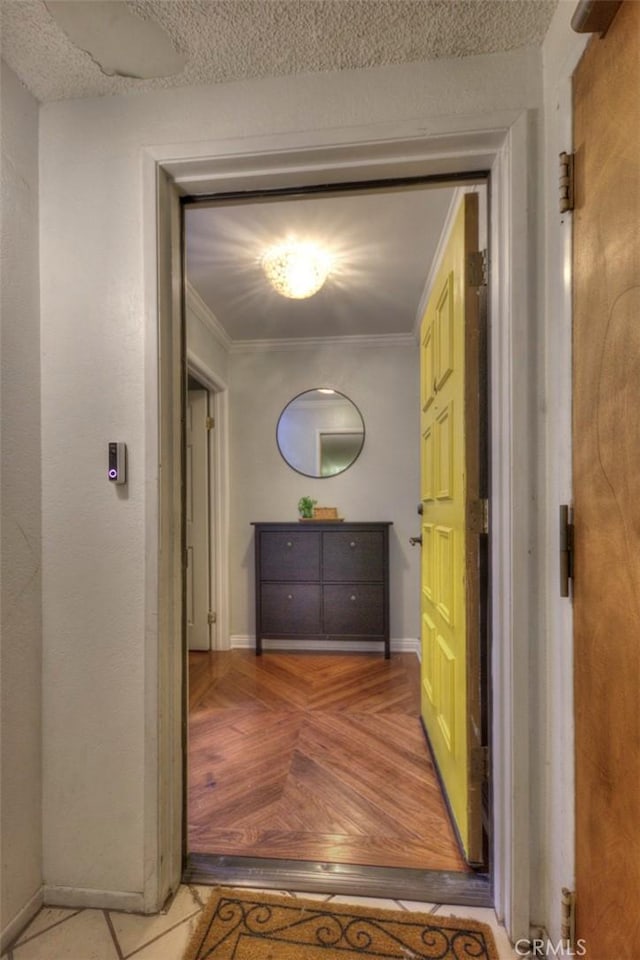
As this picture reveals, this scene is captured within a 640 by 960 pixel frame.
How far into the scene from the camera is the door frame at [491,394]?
40.7 inches

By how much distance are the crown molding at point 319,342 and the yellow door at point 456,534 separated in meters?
1.49

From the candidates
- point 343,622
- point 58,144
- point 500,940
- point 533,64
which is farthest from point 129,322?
point 343,622

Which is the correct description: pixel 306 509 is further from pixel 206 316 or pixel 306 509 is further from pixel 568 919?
pixel 568 919

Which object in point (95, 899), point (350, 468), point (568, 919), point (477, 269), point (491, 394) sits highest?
point (477, 269)

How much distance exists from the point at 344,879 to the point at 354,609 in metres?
1.83

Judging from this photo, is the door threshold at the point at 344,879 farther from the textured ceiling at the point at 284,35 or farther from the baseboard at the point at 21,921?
the textured ceiling at the point at 284,35

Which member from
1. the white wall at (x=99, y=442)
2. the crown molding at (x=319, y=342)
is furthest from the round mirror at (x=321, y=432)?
the white wall at (x=99, y=442)

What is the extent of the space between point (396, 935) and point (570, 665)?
0.80 m

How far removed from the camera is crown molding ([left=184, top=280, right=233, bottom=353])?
101 inches

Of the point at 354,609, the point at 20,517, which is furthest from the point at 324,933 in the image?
the point at 354,609

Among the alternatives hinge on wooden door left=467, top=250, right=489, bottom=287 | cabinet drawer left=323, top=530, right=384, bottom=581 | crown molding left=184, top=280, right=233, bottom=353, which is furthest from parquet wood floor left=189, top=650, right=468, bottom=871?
crown molding left=184, top=280, right=233, bottom=353

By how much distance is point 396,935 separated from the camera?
3.44 feet

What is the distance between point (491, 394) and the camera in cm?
114
